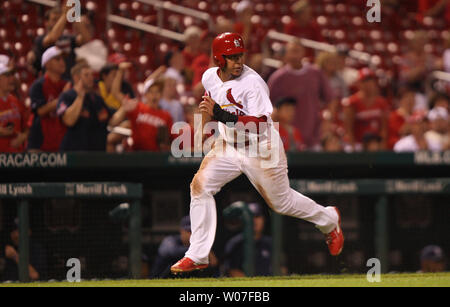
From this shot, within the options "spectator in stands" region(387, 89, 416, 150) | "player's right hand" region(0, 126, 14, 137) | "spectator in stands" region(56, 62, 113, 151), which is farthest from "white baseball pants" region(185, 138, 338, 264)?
"spectator in stands" region(387, 89, 416, 150)

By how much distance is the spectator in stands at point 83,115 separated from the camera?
8391 mm

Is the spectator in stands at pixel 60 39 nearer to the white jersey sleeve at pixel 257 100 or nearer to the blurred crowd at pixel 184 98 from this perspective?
the blurred crowd at pixel 184 98

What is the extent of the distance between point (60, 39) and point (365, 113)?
12.3 feet

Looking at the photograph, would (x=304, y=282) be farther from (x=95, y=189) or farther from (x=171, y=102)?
(x=171, y=102)

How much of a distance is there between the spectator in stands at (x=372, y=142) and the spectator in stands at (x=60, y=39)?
3286 mm

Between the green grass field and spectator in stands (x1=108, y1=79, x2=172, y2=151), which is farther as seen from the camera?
spectator in stands (x1=108, y1=79, x2=172, y2=151)

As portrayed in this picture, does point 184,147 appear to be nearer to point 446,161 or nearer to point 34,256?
point 34,256

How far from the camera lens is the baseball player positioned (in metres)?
6.59

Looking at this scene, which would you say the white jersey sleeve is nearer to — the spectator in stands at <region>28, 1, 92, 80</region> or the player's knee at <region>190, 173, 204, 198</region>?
the player's knee at <region>190, 173, 204, 198</region>

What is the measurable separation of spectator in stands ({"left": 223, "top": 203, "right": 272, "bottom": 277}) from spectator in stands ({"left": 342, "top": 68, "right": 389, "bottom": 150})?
2314mm

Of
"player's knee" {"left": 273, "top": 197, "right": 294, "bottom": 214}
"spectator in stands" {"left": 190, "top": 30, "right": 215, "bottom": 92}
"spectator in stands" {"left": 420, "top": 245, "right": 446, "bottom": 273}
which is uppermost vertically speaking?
"spectator in stands" {"left": 190, "top": 30, "right": 215, "bottom": 92}

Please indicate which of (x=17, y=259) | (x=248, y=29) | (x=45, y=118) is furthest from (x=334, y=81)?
(x=17, y=259)

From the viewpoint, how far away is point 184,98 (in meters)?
10.7

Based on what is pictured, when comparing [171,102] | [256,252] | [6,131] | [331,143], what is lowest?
[256,252]
